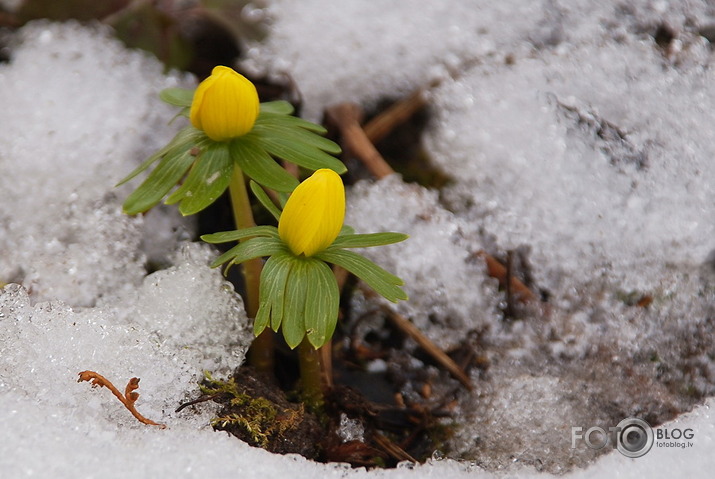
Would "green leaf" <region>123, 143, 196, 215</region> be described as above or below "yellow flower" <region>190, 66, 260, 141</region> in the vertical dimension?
below

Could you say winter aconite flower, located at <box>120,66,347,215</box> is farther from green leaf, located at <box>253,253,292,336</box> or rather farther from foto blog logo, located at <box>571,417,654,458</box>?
foto blog logo, located at <box>571,417,654,458</box>

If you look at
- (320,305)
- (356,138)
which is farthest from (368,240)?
(356,138)

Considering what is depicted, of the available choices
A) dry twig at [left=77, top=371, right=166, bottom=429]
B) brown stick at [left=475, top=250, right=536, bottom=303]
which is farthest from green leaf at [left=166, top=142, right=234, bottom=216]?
brown stick at [left=475, top=250, right=536, bottom=303]

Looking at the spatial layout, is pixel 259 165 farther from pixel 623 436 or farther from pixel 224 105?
pixel 623 436

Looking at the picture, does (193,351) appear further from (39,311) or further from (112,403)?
(39,311)

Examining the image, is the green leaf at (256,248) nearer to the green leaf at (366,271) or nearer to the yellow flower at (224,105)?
the green leaf at (366,271)

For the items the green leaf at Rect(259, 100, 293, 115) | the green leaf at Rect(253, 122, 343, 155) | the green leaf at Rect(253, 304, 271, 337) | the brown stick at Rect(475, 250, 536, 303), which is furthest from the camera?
the brown stick at Rect(475, 250, 536, 303)

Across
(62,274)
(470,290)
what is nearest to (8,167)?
(62,274)
